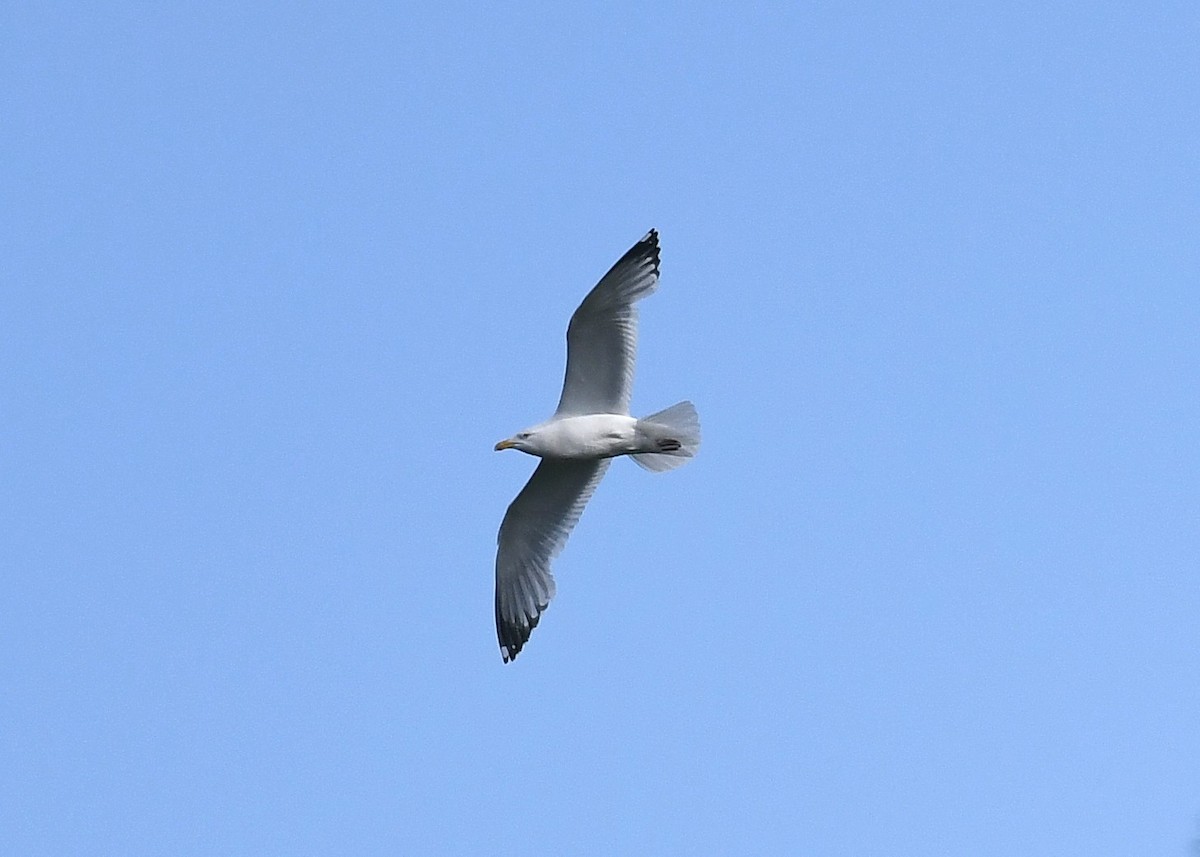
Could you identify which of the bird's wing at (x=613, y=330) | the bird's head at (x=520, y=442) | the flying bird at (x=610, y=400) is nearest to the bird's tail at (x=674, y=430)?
the flying bird at (x=610, y=400)

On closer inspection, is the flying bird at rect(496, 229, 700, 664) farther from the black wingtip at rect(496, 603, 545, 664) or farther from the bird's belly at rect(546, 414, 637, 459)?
the black wingtip at rect(496, 603, 545, 664)

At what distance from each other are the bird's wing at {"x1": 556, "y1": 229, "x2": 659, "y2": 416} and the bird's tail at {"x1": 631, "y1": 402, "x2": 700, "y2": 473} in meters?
0.28

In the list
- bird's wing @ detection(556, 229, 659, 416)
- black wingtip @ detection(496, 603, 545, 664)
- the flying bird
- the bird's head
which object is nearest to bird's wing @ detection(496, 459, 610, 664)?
black wingtip @ detection(496, 603, 545, 664)

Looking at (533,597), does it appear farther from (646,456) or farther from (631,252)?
(631,252)

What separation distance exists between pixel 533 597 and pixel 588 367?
2.04 m

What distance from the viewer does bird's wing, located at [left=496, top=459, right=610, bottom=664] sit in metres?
12.7

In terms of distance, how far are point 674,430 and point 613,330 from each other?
2.70 ft

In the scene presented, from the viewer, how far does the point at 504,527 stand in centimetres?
1284

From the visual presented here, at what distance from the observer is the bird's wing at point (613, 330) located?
38.5 feet

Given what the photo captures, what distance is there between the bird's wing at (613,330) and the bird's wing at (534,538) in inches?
32.9

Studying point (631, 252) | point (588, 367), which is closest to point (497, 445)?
point (588, 367)

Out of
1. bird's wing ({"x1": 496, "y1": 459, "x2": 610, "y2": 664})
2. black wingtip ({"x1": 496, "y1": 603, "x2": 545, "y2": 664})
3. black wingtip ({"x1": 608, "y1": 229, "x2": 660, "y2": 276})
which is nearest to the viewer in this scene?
black wingtip ({"x1": 608, "y1": 229, "x2": 660, "y2": 276})

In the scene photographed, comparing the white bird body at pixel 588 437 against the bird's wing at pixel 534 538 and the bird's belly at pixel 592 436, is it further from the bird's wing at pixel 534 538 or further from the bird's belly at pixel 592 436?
the bird's wing at pixel 534 538


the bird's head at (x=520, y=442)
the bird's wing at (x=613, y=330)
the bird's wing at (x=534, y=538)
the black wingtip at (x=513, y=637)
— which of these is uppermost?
the bird's wing at (x=613, y=330)
